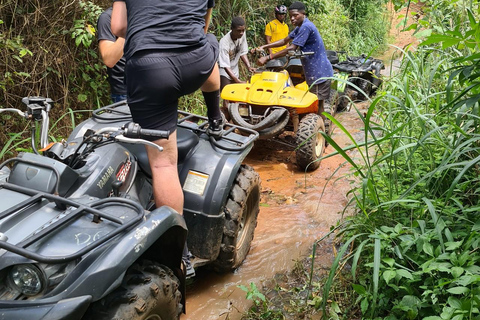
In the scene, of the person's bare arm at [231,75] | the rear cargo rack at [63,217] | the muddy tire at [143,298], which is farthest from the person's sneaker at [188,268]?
the person's bare arm at [231,75]

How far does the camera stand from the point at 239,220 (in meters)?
3.16

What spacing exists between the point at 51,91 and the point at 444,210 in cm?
448

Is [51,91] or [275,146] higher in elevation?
[51,91]

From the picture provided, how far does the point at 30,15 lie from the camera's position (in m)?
4.96

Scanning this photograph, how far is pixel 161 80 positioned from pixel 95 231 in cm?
98

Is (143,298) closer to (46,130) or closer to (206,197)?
(46,130)

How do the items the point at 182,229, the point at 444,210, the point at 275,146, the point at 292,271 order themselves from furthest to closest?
the point at 275,146 → the point at 292,271 → the point at 444,210 → the point at 182,229

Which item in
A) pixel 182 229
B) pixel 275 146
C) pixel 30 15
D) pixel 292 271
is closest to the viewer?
pixel 182 229

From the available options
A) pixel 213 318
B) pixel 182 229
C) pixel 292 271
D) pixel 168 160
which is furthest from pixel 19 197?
pixel 292 271

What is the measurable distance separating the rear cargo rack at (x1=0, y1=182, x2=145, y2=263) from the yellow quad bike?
3525 millimetres

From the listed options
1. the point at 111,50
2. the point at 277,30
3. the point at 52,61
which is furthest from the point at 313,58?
the point at 111,50

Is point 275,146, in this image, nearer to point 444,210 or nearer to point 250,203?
point 250,203

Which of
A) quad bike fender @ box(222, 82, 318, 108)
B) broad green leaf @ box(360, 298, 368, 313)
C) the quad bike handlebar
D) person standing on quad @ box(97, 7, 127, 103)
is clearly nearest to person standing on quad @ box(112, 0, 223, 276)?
the quad bike handlebar

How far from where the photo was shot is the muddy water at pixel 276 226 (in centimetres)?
317
